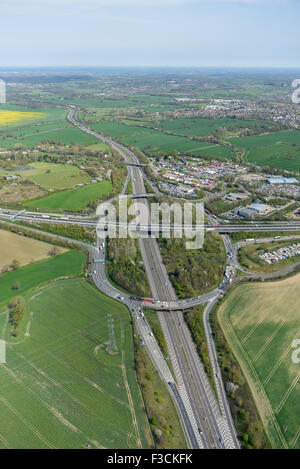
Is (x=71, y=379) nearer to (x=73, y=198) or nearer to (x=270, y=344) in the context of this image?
(x=270, y=344)

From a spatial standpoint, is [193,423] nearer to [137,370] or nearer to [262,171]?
[137,370]

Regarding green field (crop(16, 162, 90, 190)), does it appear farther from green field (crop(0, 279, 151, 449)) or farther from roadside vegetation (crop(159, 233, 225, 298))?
green field (crop(0, 279, 151, 449))

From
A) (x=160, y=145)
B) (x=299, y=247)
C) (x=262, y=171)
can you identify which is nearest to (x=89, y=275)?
(x=299, y=247)

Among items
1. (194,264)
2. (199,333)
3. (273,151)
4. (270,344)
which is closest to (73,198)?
(194,264)

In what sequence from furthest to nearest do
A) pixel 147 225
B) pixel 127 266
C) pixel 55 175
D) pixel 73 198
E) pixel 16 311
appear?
pixel 55 175 < pixel 73 198 < pixel 147 225 < pixel 127 266 < pixel 16 311

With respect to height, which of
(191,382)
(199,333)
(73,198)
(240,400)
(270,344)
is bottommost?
(240,400)

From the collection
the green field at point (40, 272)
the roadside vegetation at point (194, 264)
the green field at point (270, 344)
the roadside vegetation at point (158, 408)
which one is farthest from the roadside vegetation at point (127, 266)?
the green field at point (270, 344)
